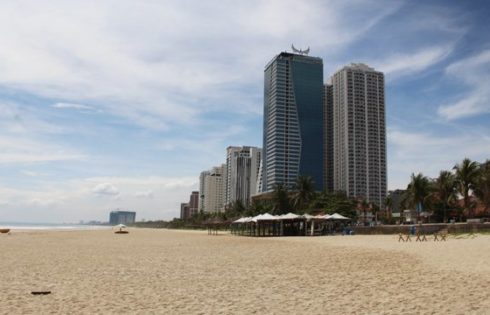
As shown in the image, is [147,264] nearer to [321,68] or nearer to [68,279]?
[68,279]

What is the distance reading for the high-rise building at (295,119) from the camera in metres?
144

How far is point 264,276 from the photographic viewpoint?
12.0 meters

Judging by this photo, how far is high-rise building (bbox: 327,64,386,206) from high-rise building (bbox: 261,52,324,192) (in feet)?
27.3

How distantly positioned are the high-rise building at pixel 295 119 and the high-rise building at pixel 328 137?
8.66m

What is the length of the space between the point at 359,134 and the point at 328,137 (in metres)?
12.5

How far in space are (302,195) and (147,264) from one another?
62.0 metres

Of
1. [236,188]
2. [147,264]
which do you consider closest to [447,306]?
[147,264]

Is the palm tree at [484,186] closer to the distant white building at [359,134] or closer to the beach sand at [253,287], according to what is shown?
the beach sand at [253,287]

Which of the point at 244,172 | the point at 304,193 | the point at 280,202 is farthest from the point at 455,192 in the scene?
the point at 244,172

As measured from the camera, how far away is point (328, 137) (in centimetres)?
15638

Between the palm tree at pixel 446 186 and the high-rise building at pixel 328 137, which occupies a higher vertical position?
the high-rise building at pixel 328 137

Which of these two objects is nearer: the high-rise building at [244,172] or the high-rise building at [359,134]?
the high-rise building at [359,134]

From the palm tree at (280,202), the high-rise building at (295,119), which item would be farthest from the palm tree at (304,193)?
the high-rise building at (295,119)

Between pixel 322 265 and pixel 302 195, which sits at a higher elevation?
pixel 302 195
